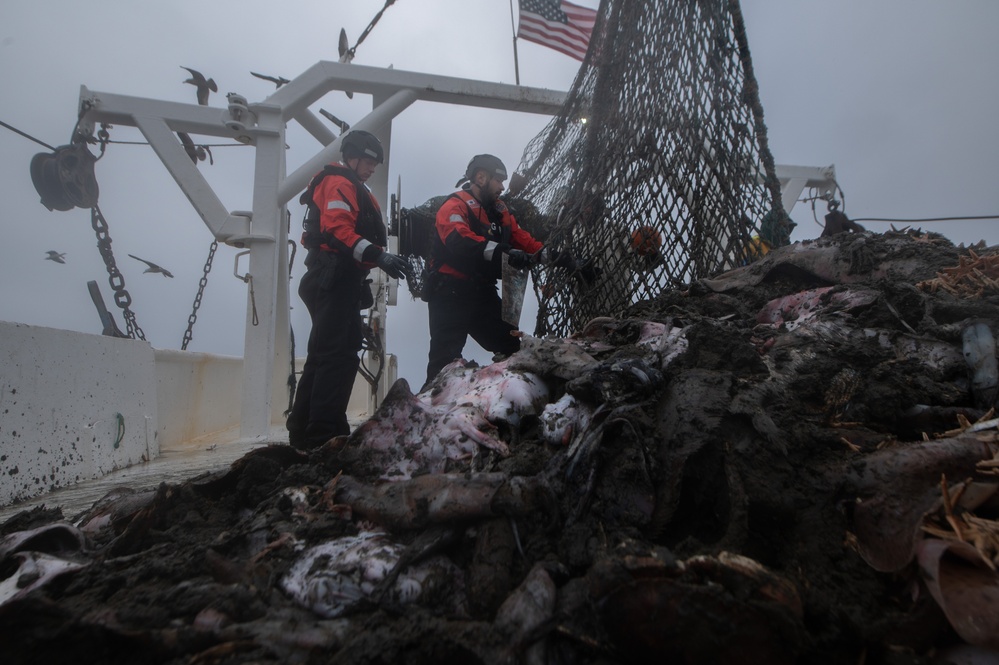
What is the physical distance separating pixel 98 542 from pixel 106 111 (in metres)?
4.82

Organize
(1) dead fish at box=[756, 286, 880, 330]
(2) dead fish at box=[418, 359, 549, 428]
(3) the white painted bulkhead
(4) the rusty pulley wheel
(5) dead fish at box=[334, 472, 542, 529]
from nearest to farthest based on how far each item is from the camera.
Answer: (5) dead fish at box=[334, 472, 542, 529] → (2) dead fish at box=[418, 359, 549, 428] → (1) dead fish at box=[756, 286, 880, 330] → (3) the white painted bulkhead → (4) the rusty pulley wheel

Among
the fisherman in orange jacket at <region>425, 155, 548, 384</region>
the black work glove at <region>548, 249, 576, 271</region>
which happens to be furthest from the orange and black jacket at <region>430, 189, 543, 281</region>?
the black work glove at <region>548, 249, 576, 271</region>

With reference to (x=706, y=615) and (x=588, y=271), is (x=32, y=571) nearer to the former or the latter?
(x=706, y=615)

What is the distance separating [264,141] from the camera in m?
5.21

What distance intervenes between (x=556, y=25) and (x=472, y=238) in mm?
3911

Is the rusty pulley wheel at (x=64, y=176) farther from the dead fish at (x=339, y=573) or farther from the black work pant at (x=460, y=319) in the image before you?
the dead fish at (x=339, y=573)

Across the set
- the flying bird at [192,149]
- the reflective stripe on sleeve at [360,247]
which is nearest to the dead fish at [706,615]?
the reflective stripe on sleeve at [360,247]

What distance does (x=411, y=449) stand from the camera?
2.06 m

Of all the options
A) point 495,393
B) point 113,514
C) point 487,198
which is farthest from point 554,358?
point 487,198

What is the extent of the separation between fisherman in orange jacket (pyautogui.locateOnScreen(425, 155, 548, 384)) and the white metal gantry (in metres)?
1.69

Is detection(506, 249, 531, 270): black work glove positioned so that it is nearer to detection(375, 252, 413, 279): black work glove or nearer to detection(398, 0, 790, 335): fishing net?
detection(398, 0, 790, 335): fishing net

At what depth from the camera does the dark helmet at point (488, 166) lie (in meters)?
4.28

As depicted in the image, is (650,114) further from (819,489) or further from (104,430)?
(104,430)

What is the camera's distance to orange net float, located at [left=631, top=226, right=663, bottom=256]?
3.16 metres
